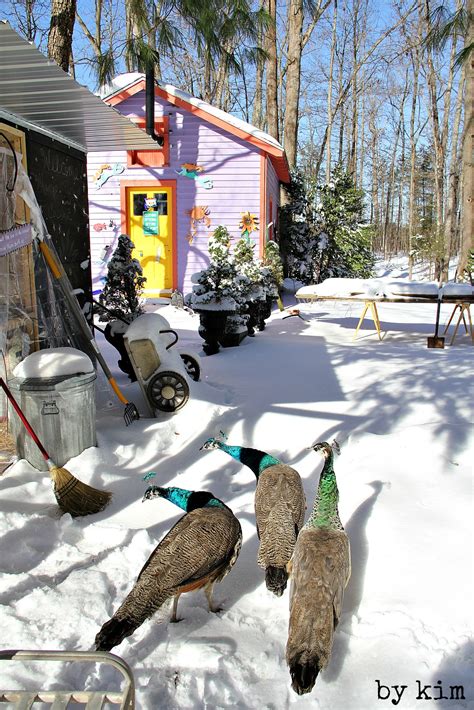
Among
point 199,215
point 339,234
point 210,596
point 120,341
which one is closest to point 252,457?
point 210,596

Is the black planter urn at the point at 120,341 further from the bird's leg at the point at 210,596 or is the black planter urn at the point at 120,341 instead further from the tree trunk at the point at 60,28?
the bird's leg at the point at 210,596

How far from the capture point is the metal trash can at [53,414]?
455 cm

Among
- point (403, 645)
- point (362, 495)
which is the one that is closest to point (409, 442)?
point (362, 495)

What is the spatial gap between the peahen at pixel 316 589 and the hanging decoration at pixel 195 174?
39.4 ft

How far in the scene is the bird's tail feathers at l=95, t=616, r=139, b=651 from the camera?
241 centimetres

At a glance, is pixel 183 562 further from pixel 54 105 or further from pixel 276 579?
pixel 54 105

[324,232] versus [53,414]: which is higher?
[324,232]

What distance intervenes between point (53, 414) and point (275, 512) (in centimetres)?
216

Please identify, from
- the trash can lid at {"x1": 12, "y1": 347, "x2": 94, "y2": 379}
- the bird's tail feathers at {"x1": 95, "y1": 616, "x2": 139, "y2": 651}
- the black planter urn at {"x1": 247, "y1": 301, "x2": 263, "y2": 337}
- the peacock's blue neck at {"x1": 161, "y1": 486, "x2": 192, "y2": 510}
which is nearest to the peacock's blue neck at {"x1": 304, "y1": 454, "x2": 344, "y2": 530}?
the peacock's blue neck at {"x1": 161, "y1": 486, "x2": 192, "y2": 510}

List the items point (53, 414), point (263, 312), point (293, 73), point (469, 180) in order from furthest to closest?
point (293, 73)
point (469, 180)
point (263, 312)
point (53, 414)

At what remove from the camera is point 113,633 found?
8.02 ft

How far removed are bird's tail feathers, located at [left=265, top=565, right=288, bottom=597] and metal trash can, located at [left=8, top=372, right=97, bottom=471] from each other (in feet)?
7.63

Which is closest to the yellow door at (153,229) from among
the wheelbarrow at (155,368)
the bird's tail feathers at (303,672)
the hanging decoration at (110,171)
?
the hanging decoration at (110,171)

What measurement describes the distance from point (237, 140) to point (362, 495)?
11.7m
